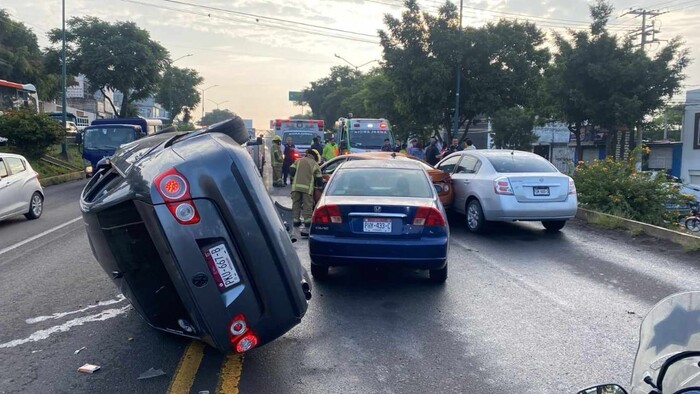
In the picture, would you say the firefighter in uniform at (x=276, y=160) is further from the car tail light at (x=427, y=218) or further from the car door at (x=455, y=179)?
the car tail light at (x=427, y=218)

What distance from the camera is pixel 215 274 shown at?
3709mm

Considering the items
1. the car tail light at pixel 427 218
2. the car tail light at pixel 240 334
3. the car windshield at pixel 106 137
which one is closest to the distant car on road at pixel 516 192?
the car tail light at pixel 427 218

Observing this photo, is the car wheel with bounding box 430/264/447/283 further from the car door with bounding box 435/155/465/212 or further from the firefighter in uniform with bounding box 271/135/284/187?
the firefighter in uniform with bounding box 271/135/284/187

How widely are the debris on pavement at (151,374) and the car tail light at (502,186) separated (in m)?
7.01

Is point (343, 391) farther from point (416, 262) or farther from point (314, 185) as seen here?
point (314, 185)

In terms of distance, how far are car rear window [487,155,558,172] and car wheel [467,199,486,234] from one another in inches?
30.6

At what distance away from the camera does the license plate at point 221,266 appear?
3.69 m

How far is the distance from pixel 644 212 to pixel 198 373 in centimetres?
1126

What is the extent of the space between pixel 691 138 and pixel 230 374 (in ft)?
144

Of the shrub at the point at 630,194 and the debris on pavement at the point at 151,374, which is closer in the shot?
the debris on pavement at the point at 151,374

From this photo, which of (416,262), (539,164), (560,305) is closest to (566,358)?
(560,305)

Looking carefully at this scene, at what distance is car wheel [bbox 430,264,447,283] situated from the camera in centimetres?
697

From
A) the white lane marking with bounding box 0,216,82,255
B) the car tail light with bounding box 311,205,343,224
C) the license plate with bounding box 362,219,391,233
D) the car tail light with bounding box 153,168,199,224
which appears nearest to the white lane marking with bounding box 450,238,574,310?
the license plate with bounding box 362,219,391,233

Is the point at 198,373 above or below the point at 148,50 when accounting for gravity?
below
